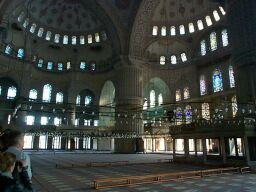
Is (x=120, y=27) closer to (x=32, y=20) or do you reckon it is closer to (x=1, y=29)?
(x=1, y=29)

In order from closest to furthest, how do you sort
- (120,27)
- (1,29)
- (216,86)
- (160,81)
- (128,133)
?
(1,29) < (128,133) < (120,27) < (216,86) < (160,81)

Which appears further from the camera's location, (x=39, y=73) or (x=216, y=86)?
(x=39, y=73)

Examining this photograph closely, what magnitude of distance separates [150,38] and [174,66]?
19.6 ft

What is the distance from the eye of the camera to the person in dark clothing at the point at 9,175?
2588 millimetres

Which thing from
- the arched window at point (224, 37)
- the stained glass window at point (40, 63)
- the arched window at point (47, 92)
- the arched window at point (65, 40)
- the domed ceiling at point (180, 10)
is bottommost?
the arched window at point (47, 92)

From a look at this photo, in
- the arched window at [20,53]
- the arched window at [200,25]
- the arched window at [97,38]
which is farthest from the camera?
the arched window at [97,38]

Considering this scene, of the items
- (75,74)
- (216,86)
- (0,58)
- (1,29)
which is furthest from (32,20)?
(216,86)

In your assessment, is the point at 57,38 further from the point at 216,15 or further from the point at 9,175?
the point at 9,175

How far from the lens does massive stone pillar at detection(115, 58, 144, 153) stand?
26.8 m

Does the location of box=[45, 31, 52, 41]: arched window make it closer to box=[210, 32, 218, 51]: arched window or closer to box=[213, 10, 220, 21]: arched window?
box=[210, 32, 218, 51]: arched window

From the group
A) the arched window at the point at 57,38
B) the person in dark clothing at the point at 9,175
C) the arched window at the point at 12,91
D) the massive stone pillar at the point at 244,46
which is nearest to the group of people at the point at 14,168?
the person in dark clothing at the point at 9,175

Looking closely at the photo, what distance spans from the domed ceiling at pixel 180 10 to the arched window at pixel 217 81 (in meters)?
8.86

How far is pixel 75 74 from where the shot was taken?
40.4 meters

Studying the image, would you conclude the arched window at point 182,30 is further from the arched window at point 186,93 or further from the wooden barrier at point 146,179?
the wooden barrier at point 146,179
